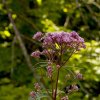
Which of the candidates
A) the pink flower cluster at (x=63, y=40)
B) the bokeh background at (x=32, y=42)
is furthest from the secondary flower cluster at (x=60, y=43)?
the bokeh background at (x=32, y=42)

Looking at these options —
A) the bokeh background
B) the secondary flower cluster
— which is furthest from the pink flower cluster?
the bokeh background

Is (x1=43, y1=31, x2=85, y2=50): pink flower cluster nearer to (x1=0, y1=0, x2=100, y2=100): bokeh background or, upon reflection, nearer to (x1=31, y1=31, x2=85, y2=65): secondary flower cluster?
(x1=31, y1=31, x2=85, y2=65): secondary flower cluster

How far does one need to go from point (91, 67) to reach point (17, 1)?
157 cm

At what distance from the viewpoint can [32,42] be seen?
19.4 feet

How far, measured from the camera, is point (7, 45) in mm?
5844

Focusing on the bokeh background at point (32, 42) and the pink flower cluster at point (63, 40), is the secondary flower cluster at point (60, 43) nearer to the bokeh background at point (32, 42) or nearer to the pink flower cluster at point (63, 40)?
the pink flower cluster at point (63, 40)

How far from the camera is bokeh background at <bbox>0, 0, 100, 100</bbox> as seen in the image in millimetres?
5062

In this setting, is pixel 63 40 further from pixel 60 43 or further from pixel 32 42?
pixel 32 42

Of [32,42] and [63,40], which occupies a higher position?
[63,40]

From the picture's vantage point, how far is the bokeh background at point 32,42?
16.6ft

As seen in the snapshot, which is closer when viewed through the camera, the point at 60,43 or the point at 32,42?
the point at 60,43

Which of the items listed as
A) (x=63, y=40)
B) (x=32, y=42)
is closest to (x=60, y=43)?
(x=63, y=40)

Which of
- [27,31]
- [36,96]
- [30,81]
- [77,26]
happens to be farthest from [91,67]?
[36,96]

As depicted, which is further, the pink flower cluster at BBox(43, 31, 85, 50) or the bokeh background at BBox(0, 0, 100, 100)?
the bokeh background at BBox(0, 0, 100, 100)
